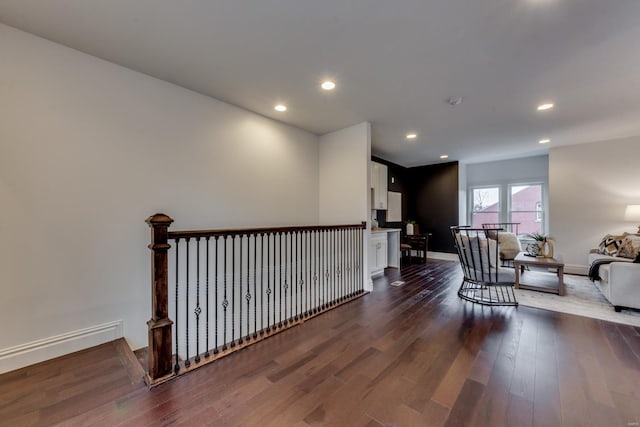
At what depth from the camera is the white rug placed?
3.05 meters

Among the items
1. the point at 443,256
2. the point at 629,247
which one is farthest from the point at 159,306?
the point at 443,256

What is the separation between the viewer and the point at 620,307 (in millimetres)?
3160

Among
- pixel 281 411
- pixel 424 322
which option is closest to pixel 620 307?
pixel 424 322

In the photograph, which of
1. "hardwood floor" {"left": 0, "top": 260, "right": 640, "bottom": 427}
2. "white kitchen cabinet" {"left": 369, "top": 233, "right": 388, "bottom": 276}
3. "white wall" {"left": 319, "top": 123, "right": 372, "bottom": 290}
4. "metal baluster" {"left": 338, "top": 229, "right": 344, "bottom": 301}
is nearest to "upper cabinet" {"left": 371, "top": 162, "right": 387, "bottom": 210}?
"white kitchen cabinet" {"left": 369, "top": 233, "right": 388, "bottom": 276}

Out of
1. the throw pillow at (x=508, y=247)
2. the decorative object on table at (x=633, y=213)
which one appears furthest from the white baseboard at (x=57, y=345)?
the decorative object on table at (x=633, y=213)

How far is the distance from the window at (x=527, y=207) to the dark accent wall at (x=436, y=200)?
4.91 feet

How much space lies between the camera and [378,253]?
205 inches

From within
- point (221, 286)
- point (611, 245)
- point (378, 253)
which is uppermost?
point (611, 245)

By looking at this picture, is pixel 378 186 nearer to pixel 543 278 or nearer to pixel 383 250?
pixel 383 250

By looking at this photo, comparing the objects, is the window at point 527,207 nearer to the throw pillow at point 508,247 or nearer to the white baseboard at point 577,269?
the white baseboard at point 577,269

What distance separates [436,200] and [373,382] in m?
6.29

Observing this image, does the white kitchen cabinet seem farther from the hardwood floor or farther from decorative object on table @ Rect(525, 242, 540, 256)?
decorative object on table @ Rect(525, 242, 540, 256)

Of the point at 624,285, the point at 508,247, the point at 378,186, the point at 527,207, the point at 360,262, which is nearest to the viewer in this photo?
the point at 624,285

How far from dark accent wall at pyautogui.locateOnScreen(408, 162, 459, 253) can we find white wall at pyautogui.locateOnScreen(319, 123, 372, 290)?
386 cm
